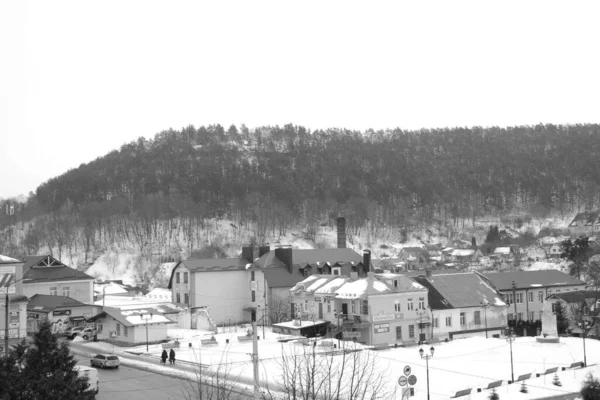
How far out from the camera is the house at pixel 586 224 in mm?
124438

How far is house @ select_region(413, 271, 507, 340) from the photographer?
4659 cm

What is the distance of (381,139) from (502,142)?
35364 mm

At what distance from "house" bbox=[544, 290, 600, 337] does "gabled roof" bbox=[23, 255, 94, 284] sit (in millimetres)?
37884

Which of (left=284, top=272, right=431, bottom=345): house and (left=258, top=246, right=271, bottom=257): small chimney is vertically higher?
(left=258, top=246, right=271, bottom=257): small chimney

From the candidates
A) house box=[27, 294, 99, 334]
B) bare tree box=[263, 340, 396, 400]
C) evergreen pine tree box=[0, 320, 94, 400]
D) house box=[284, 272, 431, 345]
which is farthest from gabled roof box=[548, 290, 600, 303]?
evergreen pine tree box=[0, 320, 94, 400]

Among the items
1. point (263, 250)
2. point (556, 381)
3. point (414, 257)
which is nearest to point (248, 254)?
point (263, 250)

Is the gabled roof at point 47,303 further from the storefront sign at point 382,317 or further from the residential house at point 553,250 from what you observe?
the residential house at point 553,250

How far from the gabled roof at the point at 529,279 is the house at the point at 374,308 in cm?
1200

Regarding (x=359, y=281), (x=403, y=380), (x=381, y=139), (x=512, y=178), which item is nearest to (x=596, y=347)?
(x=359, y=281)

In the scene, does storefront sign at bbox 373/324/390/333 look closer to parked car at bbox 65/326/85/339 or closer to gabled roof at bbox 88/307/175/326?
gabled roof at bbox 88/307/175/326

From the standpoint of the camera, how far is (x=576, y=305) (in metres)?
52.2

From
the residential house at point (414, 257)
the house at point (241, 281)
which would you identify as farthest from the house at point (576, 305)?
the residential house at point (414, 257)

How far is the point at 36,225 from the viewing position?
123375mm

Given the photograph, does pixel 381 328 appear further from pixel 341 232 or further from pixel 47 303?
pixel 341 232
